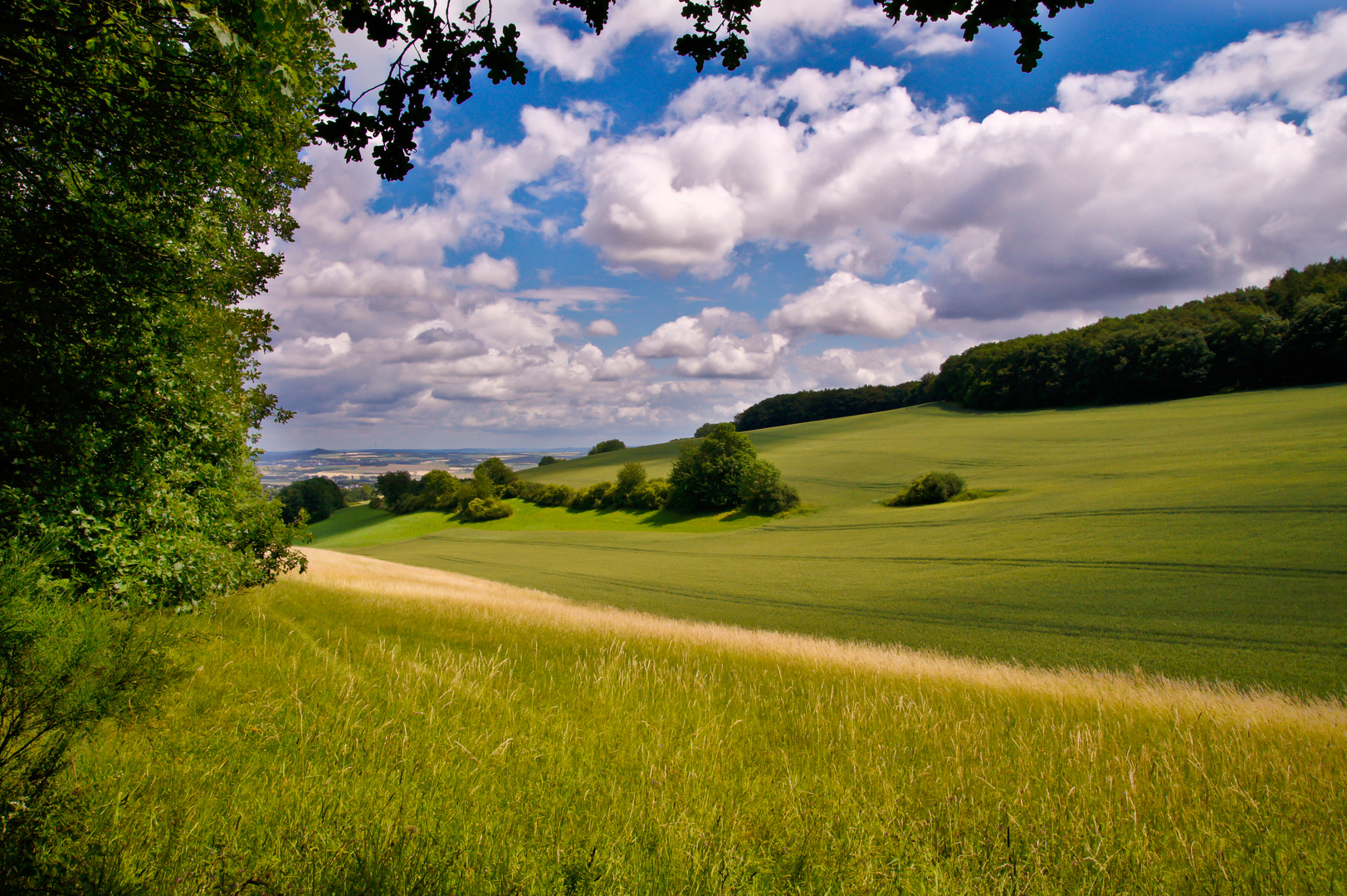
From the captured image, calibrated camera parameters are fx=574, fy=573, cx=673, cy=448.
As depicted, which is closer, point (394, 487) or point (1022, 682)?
point (1022, 682)

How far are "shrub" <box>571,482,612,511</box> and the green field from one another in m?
12.2

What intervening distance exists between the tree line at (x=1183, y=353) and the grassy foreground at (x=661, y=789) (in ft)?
293

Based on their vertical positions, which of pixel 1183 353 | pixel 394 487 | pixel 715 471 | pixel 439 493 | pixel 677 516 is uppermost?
pixel 1183 353

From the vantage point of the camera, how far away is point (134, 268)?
578 centimetres

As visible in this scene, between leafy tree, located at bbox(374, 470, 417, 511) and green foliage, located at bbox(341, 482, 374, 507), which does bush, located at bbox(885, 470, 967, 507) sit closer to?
leafy tree, located at bbox(374, 470, 417, 511)

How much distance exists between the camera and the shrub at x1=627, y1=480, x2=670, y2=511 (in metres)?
66.9

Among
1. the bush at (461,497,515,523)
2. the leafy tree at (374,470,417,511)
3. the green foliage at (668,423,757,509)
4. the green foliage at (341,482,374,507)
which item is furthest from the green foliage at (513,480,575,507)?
the green foliage at (341,482,374,507)

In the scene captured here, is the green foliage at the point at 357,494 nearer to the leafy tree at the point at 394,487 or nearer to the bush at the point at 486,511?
the leafy tree at the point at 394,487

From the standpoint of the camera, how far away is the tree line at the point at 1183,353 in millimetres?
65938

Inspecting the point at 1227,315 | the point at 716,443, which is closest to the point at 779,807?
the point at 716,443

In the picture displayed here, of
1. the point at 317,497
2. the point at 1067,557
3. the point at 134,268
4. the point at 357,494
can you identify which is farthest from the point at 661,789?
the point at 357,494

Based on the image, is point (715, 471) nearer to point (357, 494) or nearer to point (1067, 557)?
point (1067, 557)

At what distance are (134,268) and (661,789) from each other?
7.02 m

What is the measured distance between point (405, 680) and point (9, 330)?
4.99m
